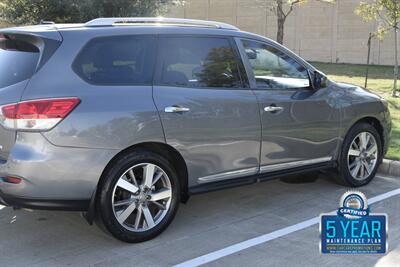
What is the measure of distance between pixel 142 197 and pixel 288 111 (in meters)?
1.75

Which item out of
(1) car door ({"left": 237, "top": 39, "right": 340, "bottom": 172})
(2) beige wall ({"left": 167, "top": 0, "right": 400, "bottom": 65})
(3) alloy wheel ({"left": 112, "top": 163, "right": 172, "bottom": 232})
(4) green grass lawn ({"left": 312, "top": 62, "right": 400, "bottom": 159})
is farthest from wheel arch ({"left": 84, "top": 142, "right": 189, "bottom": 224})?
(2) beige wall ({"left": 167, "top": 0, "right": 400, "bottom": 65})

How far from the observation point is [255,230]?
15.2 feet

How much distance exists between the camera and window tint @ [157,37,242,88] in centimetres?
440

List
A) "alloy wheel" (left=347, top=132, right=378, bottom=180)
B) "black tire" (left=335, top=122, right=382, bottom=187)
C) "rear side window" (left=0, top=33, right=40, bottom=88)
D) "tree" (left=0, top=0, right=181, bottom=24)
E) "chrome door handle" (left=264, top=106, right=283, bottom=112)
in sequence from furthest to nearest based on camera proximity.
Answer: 1. "tree" (left=0, top=0, right=181, bottom=24)
2. "alloy wheel" (left=347, top=132, right=378, bottom=180)
3. "black tire" (left=335, top=122, right=382, bottom=187)
4. "chrome door handle" (left=264, top=106, right=283, bottom=112)
5. "rear side window" (left=0, top=33, right=40, bottom=88)

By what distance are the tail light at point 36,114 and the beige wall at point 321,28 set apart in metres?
20.8

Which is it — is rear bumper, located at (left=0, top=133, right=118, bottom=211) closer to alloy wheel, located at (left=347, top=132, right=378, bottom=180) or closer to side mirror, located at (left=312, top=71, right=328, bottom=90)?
side mirror, located at (left=312, top=71, right=328, bottom=90)

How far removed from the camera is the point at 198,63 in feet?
15.2

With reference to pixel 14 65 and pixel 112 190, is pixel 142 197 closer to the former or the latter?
pixel 112 190

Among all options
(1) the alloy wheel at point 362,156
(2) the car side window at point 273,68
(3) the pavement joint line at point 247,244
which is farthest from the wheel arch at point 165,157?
(1) the alloy wheel at point 362,156

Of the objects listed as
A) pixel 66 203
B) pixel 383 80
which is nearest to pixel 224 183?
pixel 66 203

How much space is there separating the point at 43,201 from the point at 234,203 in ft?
7.20

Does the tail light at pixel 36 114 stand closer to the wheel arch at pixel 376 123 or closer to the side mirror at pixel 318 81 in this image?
the side mirror at pixel 318 81

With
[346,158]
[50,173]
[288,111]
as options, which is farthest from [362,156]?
[50,173]

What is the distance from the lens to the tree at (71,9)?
53.9 feet
